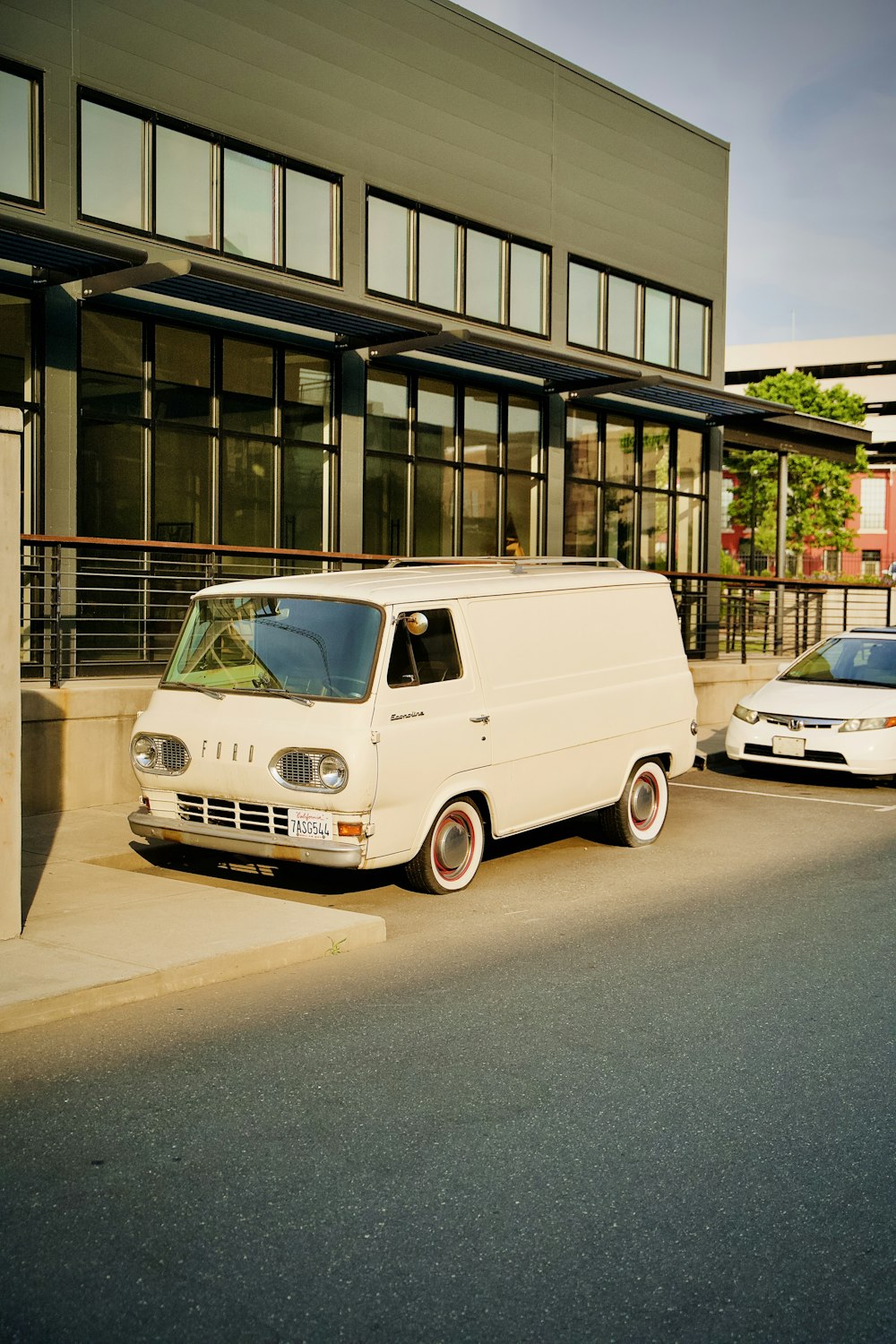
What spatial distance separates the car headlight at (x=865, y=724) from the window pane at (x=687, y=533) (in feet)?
39.0

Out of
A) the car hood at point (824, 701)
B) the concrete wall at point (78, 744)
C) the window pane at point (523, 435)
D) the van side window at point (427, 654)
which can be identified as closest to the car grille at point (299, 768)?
the van side window at point (427, 654)

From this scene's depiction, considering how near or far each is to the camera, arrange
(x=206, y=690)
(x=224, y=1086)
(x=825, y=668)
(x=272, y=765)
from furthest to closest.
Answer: (x=825, y=668)
(x=206, y=690)
(x=272, y=765)
(x=224, y=1086)

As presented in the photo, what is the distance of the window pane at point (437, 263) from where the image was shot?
63.3 feet

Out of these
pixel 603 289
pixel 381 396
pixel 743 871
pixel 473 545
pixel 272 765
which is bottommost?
pixel 743 871

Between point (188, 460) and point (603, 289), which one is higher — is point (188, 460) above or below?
below

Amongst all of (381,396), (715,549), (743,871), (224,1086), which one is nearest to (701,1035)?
(224,1086)

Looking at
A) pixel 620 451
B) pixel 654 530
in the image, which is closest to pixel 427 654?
pixel 620 451

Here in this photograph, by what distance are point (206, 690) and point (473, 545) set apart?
12333 mm

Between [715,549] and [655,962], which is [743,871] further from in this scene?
[715,549]

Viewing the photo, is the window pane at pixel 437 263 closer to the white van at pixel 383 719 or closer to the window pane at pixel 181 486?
the window pane at pixel 181 486

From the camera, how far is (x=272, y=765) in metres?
8.09

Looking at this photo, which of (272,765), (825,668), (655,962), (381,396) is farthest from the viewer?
(381,396)

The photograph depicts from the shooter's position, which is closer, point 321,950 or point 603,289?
point 321,950

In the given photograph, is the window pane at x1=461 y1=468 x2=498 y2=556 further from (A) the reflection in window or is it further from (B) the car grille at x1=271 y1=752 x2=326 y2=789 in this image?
(B) the car grille at x1=271 y1=752 x2=326 y2=789
